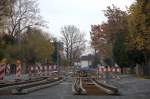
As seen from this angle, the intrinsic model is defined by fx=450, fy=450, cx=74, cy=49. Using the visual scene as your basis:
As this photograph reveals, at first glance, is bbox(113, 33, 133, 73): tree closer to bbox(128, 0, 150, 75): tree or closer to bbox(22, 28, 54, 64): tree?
bbox(22, 28, 54, 64): tree

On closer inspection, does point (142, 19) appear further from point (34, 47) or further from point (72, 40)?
point (72, 40)

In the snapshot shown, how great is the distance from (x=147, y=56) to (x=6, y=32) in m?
31.2

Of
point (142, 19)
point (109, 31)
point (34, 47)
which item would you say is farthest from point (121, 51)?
point (142, 19)

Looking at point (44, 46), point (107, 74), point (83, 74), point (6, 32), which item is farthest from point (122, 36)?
point (107, 74)

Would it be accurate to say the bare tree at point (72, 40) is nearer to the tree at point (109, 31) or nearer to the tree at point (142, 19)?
the tree at point (109, 31)

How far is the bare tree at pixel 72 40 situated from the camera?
154125mm

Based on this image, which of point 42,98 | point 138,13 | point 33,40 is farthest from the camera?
point 33,40

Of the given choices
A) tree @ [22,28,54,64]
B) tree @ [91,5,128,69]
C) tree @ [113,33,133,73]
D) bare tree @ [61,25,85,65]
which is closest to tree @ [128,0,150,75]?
tree @ [113,33,133,73]

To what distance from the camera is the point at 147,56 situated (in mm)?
66812

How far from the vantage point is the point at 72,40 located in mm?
154750

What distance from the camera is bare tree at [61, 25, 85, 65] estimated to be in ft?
506

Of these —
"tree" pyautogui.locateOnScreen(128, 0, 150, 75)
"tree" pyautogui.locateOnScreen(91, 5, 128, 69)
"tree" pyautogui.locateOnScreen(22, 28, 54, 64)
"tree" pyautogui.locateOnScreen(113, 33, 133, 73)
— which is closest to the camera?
"tree" pyautogui.locateOnScreen(128, 0, 150, 75)

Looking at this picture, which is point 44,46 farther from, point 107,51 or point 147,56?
point 147,56

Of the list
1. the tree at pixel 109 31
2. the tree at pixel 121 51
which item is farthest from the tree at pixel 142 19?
the tree at pixel 109 31
